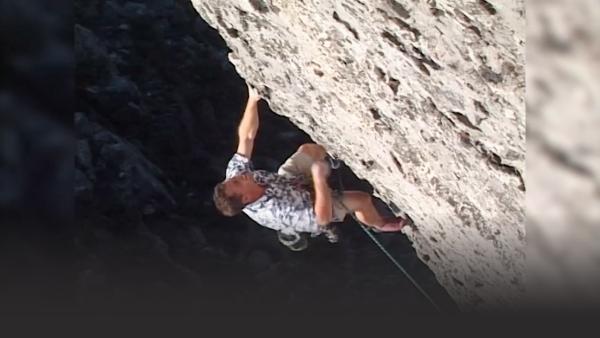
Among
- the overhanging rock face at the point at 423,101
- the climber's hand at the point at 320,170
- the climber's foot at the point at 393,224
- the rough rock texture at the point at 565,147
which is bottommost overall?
the climber's foot at the point at 393,224

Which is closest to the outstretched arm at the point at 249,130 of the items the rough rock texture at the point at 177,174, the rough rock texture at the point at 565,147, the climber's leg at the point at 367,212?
the climber's leg at the point at 367,212

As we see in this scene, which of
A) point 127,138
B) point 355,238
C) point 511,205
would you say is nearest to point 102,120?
point 127,138

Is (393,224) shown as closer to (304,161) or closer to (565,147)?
(304,161)

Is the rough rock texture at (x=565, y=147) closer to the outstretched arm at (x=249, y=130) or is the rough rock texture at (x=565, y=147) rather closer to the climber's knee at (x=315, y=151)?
the outstretched arm at (x=249, y=130)

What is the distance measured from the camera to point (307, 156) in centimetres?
231

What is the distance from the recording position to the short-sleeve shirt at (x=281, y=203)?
2.06 m

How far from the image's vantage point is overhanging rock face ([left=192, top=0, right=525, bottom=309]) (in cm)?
132

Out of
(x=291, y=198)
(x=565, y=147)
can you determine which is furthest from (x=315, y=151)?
(x=565, y=147)

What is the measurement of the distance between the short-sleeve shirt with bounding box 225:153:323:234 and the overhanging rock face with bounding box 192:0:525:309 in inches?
7.1

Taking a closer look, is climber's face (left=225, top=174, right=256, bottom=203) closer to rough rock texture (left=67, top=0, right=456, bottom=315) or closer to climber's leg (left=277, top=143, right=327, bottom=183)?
climber's leg (left=277, top=143, right=327, bottom=183)

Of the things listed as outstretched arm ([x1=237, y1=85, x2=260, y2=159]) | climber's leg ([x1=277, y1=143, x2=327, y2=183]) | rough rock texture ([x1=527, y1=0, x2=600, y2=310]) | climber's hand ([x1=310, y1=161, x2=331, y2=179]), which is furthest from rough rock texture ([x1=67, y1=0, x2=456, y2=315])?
rough rock texture ([x1=527, y1=0, x2=600, y2=310])

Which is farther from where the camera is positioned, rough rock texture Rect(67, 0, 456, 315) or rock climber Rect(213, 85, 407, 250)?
rough rock texture Rect(67, 0, 456, 315)

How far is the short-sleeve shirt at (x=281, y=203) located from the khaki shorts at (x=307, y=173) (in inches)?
1.3

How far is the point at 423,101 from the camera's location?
160 centimetres
